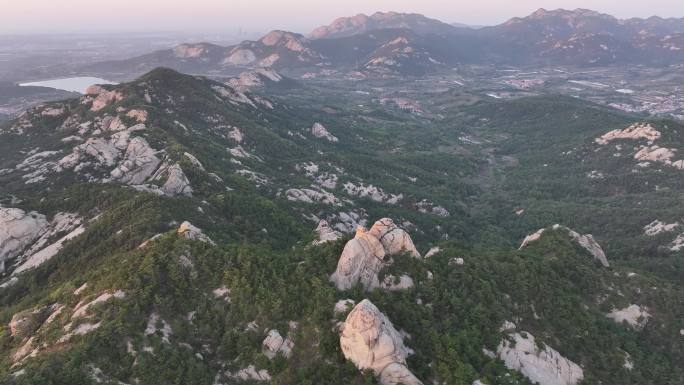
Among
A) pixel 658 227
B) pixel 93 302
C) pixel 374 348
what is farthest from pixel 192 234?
pixel 658 227

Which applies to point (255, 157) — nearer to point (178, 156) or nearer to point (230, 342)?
point (178, 156)

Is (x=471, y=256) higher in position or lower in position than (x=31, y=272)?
higher

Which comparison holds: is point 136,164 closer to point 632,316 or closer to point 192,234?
point 192,234

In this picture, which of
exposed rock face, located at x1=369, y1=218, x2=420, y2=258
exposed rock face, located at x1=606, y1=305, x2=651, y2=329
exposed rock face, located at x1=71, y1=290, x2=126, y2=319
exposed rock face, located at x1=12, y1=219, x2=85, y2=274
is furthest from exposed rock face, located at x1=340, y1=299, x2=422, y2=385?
exposed rock face, located at x1=12, y1=219, x2=85, y2=274

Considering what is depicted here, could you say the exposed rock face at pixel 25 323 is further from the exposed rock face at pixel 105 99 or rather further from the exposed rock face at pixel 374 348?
the exposed rock face at pixel 105 99

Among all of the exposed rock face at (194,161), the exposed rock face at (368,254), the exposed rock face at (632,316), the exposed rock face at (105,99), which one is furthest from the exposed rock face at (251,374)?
the exposed rock face at (105,99)

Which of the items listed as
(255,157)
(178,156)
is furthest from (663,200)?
(178,156)
